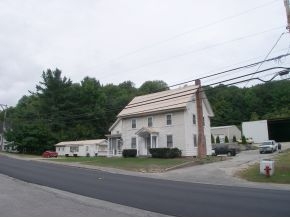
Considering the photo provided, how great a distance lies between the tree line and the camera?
7462 centimetres

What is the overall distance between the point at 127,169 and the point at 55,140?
149 feet

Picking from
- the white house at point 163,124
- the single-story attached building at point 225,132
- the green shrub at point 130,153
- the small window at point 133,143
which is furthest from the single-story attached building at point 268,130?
the green shrub at point 130,153

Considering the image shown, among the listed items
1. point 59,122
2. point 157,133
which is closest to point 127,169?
point 157,133

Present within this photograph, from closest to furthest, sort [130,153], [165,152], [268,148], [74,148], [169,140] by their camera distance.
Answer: [165,152] → [169,140] → [130,153] → [268,148] → [74,148]

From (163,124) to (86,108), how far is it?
43367mm

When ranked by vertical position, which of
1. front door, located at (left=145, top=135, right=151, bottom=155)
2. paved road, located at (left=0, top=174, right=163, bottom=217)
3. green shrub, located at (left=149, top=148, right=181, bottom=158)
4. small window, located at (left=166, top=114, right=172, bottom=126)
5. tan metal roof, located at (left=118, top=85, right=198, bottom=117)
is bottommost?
paved road, located at (left=0, top=174, right=163, bottom=217)

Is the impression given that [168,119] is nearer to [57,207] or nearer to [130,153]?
[130,153]

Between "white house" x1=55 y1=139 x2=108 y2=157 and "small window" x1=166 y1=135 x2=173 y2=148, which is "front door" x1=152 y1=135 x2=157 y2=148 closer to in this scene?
"small window" x1=166 y1=135 x2=173 y2=148

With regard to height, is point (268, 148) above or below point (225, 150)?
above

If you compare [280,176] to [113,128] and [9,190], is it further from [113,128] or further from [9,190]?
[113,128]

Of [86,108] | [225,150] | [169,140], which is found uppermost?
[86,108]

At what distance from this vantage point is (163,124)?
153ft

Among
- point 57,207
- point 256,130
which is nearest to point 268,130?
A: point 256,130

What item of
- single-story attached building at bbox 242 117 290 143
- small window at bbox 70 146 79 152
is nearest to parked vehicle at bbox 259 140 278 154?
single-story attached building at bbox 242 117 290 143
